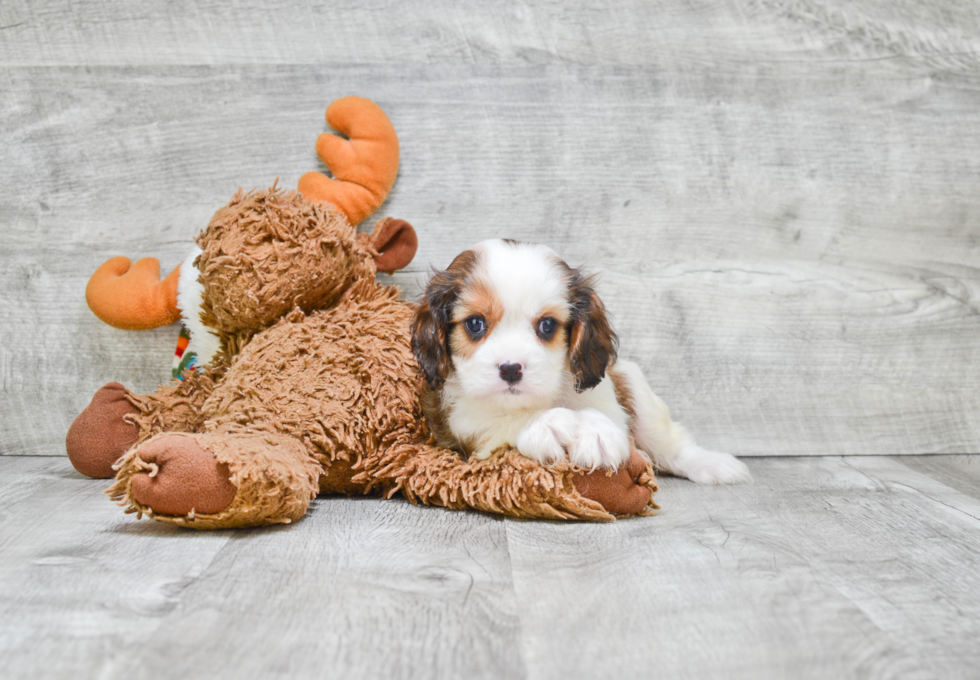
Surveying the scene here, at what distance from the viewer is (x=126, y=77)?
7.30 ft

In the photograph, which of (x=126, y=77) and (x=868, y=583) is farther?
(x=126, y=77)

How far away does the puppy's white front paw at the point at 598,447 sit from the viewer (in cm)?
154

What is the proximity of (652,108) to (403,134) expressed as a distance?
72 cm

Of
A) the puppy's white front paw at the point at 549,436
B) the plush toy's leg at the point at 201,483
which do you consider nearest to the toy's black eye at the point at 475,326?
the puppy's white front paw at the point at 549,436

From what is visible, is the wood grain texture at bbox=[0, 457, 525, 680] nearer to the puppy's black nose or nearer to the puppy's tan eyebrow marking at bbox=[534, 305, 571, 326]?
the puppy's black nose

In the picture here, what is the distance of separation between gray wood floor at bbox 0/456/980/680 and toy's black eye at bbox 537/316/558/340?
0.37 meters

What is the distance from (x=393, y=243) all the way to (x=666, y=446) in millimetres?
884

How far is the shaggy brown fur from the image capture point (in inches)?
62.4

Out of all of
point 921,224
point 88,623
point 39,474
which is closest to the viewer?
point 88,623

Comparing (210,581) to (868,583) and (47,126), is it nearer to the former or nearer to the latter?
(868,583)

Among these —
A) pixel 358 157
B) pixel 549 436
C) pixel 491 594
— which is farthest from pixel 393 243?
pixel 491 594

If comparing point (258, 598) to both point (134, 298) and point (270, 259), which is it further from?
point (134, 298)

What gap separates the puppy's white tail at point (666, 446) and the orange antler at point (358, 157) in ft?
2.62

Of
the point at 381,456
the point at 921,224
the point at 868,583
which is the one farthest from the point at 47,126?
the point at 921,224
